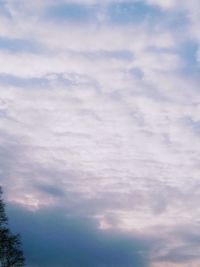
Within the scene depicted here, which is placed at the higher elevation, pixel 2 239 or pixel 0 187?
pixel 0 187

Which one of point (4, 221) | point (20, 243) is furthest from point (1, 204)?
point (20, 243)

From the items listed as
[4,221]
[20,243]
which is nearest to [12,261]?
[20,243]

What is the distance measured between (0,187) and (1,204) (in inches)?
138

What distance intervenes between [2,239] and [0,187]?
1022 cm

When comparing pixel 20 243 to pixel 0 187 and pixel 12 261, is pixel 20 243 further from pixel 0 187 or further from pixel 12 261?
pixel 0 187

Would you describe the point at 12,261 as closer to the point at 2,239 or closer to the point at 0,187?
the point at 2,239

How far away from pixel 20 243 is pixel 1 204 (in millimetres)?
10841

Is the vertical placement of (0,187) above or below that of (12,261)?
above

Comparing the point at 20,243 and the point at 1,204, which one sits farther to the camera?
the point at 20,243

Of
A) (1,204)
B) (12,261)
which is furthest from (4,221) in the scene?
(12,261)

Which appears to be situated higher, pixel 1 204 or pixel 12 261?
pixel 1 204

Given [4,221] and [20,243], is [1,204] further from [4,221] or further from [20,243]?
[20,243]

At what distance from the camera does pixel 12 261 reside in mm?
101875

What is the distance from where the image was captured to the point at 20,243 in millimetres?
102125
